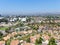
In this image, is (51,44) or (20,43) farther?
(20,43)

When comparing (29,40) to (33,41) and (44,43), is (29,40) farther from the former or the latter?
(44,43)

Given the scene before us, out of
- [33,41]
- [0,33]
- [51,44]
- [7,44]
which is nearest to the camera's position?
[51,44]

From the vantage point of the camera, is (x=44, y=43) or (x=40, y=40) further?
(x=40, y=40)

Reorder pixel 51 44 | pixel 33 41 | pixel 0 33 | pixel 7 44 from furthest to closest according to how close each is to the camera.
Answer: pixel 0 33 → pixel 33 41 → pixel 7 44 → pixel 51 44

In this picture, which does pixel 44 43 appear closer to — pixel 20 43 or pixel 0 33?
pixel 20 43

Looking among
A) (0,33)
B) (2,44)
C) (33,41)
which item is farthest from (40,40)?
(0,33)

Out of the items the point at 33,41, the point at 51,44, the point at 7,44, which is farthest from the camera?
the point at 33,41

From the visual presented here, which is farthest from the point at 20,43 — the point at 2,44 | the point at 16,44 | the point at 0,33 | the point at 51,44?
the point at 0,33
